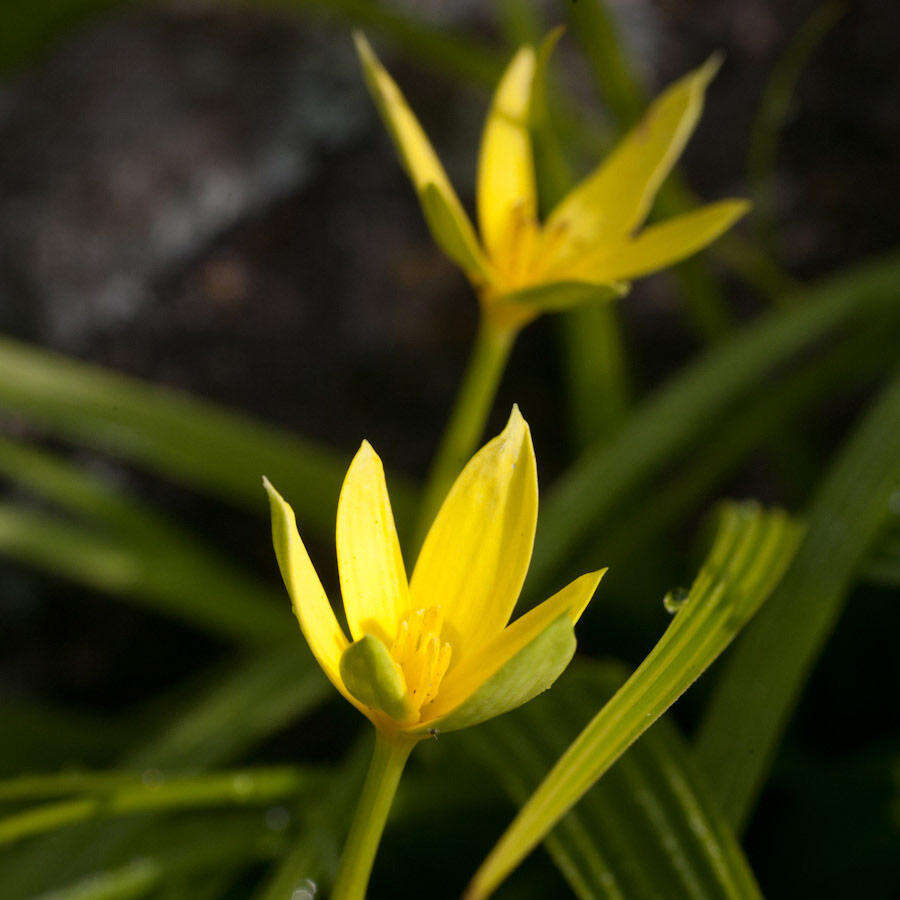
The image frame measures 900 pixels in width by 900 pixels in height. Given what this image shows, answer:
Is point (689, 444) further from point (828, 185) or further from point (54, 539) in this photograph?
point (54, 539)

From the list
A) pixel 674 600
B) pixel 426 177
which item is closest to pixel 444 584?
pixel 674 600

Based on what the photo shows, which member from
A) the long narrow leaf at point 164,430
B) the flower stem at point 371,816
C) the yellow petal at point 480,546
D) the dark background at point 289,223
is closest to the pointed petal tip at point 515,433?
the yellow petal at point 480,546

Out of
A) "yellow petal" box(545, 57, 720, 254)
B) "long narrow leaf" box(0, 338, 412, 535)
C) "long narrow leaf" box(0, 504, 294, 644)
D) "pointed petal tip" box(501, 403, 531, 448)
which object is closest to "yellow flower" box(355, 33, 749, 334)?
"yellow petal" box(545, 57, 720, 254)

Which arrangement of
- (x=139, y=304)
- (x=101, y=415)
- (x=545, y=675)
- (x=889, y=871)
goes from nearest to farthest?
(x=545, y=675) → (x=889, y=871) → (x=101, y=415) → (x=139, y=304)

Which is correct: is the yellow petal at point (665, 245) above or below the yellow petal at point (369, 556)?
above

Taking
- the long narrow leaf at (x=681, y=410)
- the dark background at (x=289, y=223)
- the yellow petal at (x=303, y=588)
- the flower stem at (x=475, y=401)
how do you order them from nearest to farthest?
the yellow petal at (x=303, y=588), the flower stem at (x=475, y=401), the long narrow leaf at (x=681, y=410), the dark background at (x=289, y=223)

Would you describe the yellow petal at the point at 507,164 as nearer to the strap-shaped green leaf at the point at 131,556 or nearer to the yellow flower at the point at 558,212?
the yellow flower at the point at 558,212

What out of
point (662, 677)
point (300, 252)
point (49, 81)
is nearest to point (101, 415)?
point (300, 252)

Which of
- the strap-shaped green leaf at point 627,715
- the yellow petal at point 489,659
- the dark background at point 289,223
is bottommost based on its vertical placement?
the strap-shaped green leaf at point 627,715
